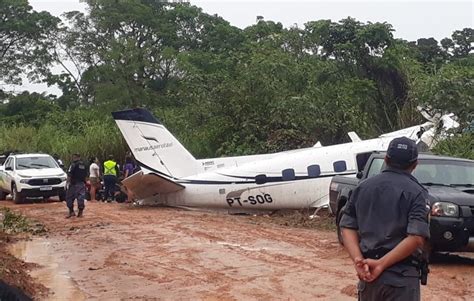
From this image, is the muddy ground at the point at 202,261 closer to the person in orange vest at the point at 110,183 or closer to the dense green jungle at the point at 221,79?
the dense green jungle at the point at 221,79

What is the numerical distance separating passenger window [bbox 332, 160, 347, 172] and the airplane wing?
4353 mm

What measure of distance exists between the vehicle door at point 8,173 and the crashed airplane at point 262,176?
8131mm

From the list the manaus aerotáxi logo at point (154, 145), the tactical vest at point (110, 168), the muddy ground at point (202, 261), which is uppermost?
the manaus aerotáxi logo at point (154, 145)

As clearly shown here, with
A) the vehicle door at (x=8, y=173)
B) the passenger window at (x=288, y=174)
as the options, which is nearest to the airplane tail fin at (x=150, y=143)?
the passenger window at (x=288, y=174)

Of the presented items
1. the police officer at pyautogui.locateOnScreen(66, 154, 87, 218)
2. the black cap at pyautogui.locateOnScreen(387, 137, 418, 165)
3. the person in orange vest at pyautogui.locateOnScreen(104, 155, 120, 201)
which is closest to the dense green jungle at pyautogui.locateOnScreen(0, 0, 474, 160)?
the person in orange vest at pyautogui.locateOnScreen(104, 155, 120, 201)

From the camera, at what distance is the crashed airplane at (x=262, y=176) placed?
18578mm

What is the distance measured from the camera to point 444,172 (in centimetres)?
1136

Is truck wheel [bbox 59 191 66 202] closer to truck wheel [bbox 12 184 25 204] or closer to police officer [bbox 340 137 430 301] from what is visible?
truck wheel [bbox 12 184 25 204]

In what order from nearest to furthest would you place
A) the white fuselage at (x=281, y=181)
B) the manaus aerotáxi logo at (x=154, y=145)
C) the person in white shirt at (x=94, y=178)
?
the white fuselage at (x=281, y=181)
the manaus aerotáxi logo at (x=154, y=145)
the person in white shirt at (x=94, y=178)

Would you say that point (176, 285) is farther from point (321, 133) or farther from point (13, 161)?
point (13, 161)

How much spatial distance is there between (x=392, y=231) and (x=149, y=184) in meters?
16.0

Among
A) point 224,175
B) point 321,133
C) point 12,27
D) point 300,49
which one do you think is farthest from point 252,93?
point 12,27

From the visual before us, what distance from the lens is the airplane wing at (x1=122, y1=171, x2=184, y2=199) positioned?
1962 centimetres

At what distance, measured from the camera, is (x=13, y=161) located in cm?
2708
